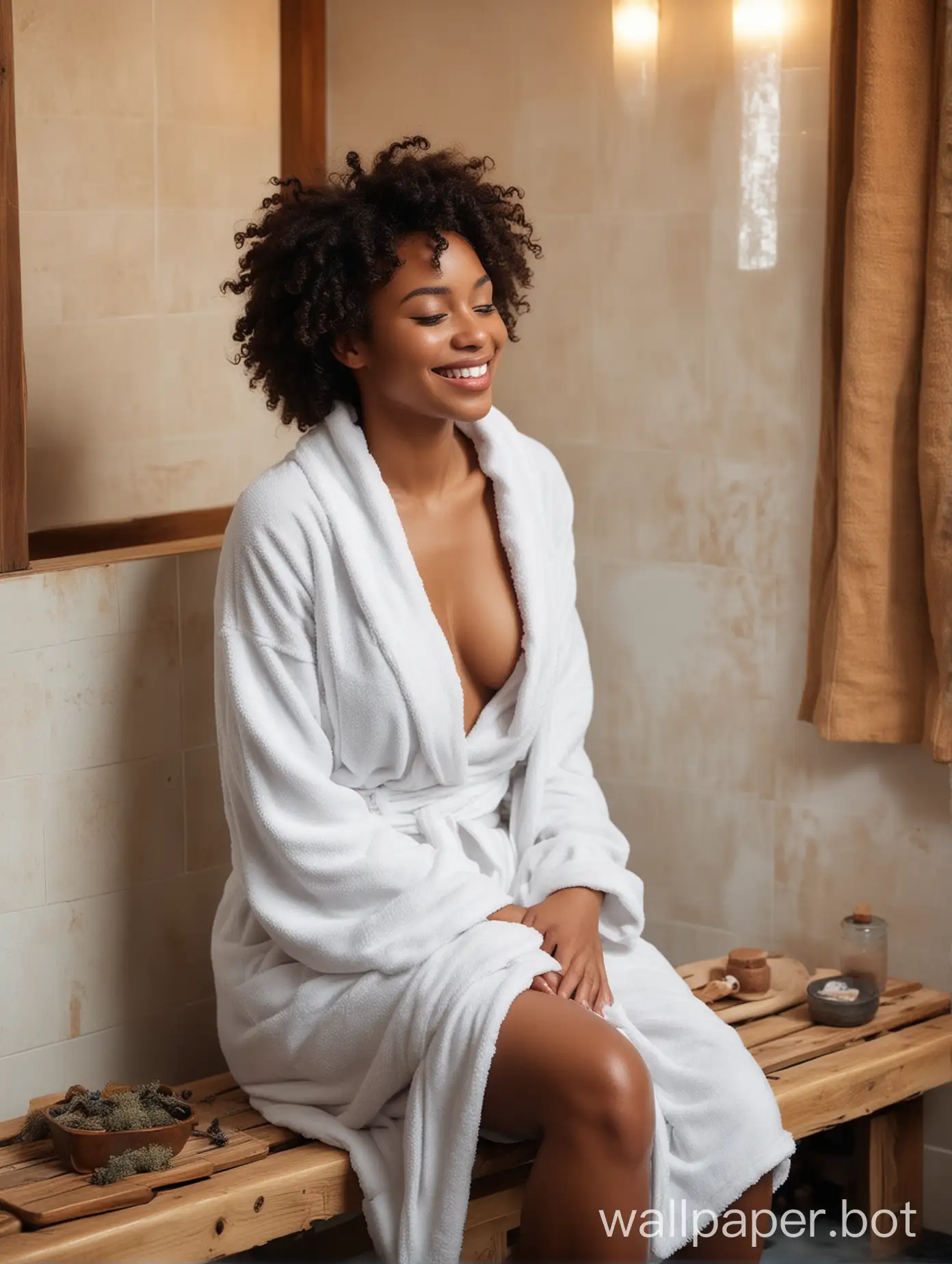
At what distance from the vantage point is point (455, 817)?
2.30 metres

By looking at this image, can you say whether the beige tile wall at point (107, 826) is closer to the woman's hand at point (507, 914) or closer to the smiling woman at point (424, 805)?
the smiling woman at point (424, 805)

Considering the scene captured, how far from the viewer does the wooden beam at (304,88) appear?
10.4ft

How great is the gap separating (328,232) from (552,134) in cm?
84

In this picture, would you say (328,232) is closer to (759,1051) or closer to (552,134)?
(552,134)

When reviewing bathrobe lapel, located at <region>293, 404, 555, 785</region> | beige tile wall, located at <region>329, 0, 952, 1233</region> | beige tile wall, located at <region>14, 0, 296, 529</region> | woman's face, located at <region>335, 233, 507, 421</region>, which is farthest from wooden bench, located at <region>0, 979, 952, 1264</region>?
beige tile wall, located at <region>14, 0, 296, 529</region>

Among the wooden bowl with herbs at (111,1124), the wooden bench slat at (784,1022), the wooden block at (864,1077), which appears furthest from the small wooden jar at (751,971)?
the wooden bowl with herbs at (111,1124)

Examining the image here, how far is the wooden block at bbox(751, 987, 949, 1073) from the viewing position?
8.12ft

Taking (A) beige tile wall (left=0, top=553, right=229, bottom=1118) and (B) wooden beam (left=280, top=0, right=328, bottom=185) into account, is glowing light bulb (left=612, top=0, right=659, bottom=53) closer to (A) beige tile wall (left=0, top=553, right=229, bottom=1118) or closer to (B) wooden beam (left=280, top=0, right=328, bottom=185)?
(B) wooden beam (left=280, top=0, right=328, bottom=185)

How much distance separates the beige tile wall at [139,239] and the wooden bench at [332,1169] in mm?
1182

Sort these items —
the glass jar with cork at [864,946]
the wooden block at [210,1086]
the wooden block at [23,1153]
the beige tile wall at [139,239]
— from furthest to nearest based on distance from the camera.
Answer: the beige tile wall at [139,239], the glass jar with cork at [864,946], the wooden block at [210,1086], the wooden block at [23,1153]

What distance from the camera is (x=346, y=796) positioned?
2178 mm

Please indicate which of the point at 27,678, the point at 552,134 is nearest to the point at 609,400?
the point at 552,134

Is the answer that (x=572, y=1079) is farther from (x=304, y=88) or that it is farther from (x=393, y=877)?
(x=304, y=88)

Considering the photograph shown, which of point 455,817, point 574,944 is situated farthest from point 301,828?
point 574,944
